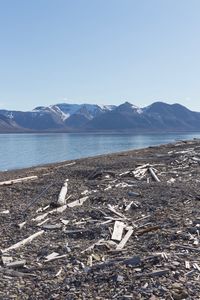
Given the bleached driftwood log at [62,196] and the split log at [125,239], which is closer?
the split log at [125,239]

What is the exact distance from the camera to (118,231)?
10570 millimetres

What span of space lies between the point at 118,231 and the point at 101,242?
942 mm

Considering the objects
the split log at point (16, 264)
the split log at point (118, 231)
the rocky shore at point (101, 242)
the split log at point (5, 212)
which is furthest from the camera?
the split log at point (5, 212)

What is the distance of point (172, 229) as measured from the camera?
1045cm

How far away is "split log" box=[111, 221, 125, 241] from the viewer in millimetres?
10086

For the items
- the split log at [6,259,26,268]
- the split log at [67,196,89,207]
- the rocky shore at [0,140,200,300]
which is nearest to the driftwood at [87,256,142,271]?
→ the rocky shore at [0,140,200,300]

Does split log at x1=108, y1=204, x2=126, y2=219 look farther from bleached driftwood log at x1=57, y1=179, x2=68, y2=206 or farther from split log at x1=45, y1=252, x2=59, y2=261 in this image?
split log at x1=45, y1=252, x2=59, y2=261

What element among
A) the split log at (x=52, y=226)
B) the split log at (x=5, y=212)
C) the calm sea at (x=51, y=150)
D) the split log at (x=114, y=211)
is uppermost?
the split log at (x=114, y=211)

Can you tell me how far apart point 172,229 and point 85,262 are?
2.76m

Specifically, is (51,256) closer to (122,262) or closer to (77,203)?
(122,262)

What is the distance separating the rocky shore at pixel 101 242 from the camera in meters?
7.12

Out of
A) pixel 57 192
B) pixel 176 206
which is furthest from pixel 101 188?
pixel 176 206

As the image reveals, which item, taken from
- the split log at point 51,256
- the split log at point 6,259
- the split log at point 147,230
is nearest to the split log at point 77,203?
the split log at point 147,230

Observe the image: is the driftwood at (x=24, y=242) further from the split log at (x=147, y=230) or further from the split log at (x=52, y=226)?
the split log at (x=147, y=230)
